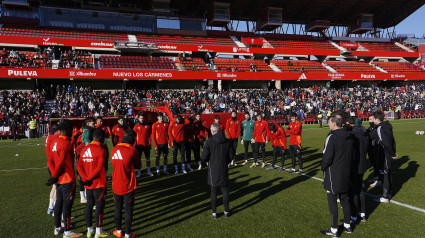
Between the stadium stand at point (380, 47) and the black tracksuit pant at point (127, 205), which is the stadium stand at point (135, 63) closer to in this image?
the black tracksuit pant at point (127, 205)

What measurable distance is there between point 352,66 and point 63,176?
153ft

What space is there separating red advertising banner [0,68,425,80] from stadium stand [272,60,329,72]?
1.47 metres

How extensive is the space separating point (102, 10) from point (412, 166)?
39868mm

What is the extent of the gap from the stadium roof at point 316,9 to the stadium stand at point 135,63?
1238 cm

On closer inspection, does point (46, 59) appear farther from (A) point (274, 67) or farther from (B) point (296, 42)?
(B) point (296, 42)

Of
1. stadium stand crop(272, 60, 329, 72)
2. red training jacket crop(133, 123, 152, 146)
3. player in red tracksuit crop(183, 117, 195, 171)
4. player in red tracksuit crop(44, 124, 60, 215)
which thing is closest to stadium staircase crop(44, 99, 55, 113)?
red training jacket crop(133, 123, 152, 146)

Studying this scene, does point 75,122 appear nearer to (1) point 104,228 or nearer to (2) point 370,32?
(1) point 104,228

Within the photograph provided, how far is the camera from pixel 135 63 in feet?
104

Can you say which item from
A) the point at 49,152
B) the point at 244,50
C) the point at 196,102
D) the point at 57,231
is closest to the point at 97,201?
the point at 57,231

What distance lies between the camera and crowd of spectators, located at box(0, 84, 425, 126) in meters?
22.1

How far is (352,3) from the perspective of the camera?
1731 inches

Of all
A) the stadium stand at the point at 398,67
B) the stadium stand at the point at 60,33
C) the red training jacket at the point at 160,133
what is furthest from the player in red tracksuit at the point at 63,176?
the stadium stand at the point at 398,67

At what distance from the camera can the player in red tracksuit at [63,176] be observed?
15.0 ft

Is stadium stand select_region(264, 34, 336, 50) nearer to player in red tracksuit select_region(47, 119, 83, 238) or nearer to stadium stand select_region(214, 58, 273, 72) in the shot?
stadium stand select_region(214, 58, 273, 72)
